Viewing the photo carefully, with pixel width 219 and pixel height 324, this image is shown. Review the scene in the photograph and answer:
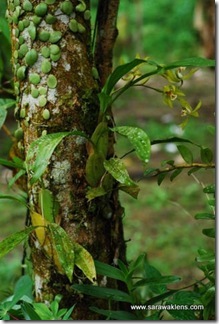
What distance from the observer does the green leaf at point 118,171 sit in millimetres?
802

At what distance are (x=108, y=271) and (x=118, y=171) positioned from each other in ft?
0.49

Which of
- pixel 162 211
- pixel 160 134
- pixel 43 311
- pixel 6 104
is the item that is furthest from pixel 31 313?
pixel 160 134

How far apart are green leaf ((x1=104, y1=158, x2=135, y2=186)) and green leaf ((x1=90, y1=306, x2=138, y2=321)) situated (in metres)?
0.19

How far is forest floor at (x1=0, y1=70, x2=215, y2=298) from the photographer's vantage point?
1925mm

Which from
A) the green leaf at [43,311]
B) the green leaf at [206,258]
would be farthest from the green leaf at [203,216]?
the green leaf at [43,311]

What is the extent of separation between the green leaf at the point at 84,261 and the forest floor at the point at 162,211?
0.55 meters

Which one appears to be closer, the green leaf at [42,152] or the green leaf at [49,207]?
the green leaf at [42,152]

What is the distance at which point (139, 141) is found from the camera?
2.57ft

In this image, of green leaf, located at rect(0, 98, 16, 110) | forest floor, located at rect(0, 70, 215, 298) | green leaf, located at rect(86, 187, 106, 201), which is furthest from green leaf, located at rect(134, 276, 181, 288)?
forest floor, located at rect(0, 70, 215, 298)

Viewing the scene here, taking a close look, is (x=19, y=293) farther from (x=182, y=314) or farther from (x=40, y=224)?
(x=182, y=314)

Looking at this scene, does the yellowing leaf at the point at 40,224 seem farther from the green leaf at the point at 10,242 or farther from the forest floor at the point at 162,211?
the forest floor at the point at 162,211

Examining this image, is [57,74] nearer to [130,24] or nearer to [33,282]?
[33,282]

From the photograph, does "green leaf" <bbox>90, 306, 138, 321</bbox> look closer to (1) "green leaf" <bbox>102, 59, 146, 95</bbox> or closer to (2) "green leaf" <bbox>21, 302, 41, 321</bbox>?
(2) "green leaf" <bbox>21, 302, 41, 321</bbox>

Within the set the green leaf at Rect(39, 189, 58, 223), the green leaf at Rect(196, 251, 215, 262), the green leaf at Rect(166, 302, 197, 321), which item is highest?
the green leaf at Rect(39, 189, 58, 223)
